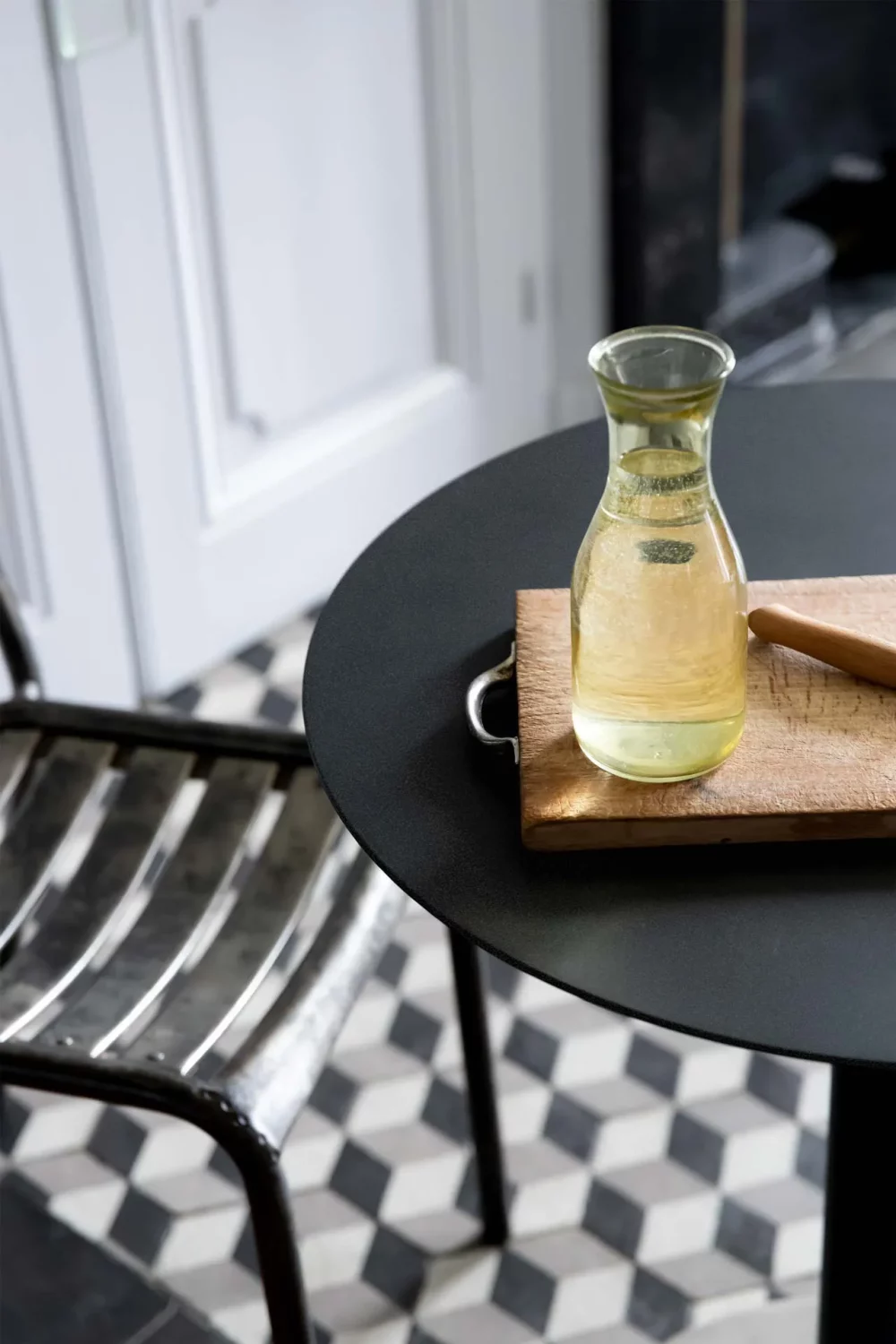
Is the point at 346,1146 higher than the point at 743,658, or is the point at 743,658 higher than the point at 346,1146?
the point at 743,658

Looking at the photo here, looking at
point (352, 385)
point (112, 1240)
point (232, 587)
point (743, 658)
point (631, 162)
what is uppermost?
point (743, 658)

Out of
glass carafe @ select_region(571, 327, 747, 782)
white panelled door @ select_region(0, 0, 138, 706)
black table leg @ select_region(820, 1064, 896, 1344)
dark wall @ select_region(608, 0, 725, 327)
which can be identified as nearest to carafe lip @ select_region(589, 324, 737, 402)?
glass carafe @ select_region(571, 327, 747, 782)

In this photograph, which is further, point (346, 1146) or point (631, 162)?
point (631, 162)

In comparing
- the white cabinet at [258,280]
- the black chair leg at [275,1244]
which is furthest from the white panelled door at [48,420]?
the black chair leg at [275,1244]

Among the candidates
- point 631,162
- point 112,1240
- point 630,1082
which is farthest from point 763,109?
point 112,1240

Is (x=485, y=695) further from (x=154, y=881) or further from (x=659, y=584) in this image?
(x=154, y=881)

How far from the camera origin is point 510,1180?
1.56 m

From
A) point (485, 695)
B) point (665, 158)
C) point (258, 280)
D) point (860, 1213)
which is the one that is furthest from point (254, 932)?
point (665, 158)

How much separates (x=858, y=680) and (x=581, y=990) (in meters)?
0.26

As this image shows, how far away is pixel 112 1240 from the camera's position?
152cm

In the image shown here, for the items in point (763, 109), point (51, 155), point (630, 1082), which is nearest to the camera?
point (630, 1082)

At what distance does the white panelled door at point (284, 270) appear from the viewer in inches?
76.2

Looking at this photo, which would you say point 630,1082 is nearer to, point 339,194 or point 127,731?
point 127,731

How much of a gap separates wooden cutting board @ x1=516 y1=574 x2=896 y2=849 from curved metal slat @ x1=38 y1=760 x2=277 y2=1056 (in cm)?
41
